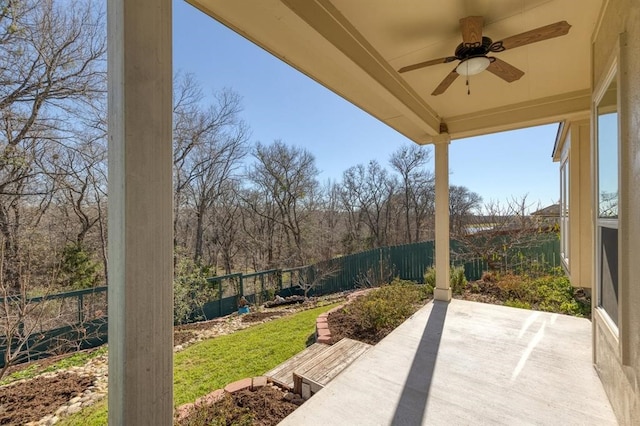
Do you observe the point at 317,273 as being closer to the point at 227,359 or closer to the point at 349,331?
the point at 227,359

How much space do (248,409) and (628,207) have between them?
2871 mm

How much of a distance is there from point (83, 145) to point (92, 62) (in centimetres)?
113

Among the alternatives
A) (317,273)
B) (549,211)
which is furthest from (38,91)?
(549,211)

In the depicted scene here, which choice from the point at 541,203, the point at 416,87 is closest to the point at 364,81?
the point at 416,87

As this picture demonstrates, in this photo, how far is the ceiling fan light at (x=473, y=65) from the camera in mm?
2316

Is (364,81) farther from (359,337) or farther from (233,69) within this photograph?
(233,69)

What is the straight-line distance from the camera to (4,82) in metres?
3.08

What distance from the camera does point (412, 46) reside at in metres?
2.52

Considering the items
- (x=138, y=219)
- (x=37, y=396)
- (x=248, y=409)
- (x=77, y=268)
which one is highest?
(x=138, y=219)

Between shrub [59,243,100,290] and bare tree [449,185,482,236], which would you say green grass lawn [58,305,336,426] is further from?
bare tree [449,185,482,236]

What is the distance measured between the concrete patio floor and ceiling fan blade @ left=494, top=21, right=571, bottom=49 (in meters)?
2.63

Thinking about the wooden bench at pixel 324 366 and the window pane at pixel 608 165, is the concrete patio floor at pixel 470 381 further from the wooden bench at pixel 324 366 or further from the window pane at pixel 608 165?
the window pane at pixel 608 165

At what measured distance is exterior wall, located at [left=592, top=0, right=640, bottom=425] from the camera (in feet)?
4.65

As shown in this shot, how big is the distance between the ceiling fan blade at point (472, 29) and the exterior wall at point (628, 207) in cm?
75
